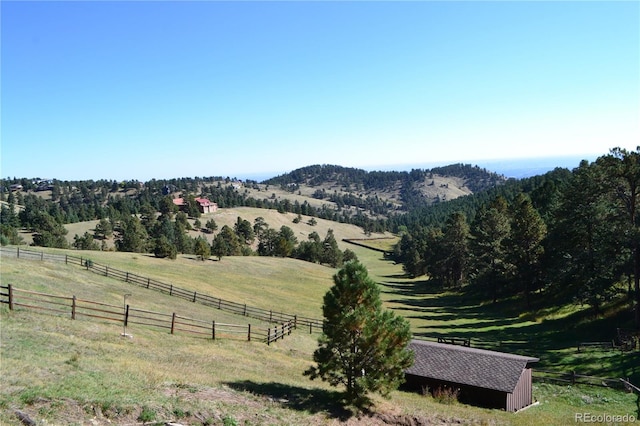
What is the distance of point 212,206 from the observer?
186125 mm

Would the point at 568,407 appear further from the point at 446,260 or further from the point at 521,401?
the point at 446,260

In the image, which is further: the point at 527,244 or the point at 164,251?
the point at 164,251

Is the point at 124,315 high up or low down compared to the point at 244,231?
up

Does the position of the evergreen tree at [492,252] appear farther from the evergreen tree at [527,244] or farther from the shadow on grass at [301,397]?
the shadow on grass at [301,397]

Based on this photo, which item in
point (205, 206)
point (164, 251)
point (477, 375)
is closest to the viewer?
point (477, 375)

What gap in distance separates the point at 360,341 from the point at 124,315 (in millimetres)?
16714

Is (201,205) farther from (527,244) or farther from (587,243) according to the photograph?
(587,243)

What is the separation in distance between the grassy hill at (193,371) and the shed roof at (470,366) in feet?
5.98

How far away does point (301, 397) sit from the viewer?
2009 cm

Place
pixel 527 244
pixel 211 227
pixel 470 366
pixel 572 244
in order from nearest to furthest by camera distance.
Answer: pixel 470 366 < pixel 572 244 < pixel 527 244 < pixel 211 227

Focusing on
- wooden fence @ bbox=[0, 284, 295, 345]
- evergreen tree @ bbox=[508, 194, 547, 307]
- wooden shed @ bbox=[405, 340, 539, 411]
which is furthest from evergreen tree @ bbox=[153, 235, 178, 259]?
wooden shed @ bbox=[405, 340, 539, 411]

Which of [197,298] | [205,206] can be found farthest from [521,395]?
[205,206]

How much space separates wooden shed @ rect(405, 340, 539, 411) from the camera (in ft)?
79.0

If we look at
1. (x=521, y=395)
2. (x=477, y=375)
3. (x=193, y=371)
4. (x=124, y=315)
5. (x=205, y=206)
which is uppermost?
(x=205, y=206)
